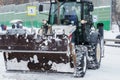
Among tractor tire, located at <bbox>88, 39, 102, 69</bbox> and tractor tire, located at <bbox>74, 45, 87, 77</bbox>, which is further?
tractor tire, located at <bbox>88, 39, 102, 69</bbox>

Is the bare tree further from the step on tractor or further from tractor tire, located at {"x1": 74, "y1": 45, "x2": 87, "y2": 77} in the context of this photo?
tractor tire, located at {"x1": 74, "y1": 45, "x2": 87, "y2": 77}

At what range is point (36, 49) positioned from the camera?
9.91 metres

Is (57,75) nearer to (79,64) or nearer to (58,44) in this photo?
(79,64)

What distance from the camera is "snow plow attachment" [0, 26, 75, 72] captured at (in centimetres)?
974

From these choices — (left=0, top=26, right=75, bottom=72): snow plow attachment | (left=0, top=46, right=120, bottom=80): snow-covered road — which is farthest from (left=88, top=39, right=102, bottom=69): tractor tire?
(left=0, top=26, right=75, bottom=72): snow plow attachment

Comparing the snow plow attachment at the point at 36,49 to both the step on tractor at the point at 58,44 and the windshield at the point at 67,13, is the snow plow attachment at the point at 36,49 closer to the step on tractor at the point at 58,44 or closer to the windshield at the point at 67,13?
the step on tractor at the point at 58,44

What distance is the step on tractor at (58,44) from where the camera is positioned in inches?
388

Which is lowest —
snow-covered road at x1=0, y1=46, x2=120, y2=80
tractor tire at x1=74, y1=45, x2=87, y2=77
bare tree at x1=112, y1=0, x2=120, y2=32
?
bare tree at x1=112, y1=0, x2=120, y2=32

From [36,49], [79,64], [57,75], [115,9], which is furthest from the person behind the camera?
[115,9]

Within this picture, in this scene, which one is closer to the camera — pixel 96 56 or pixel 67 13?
pixel 67 13

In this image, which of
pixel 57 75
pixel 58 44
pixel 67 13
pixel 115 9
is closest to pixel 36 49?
pixel 58 44

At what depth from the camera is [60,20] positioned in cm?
1140

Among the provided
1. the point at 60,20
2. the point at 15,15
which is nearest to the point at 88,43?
the point at 60,20

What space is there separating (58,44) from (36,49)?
1.97 ft
